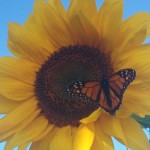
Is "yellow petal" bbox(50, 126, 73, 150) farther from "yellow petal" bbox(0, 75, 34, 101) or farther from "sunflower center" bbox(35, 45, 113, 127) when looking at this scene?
"yellow petal" bbox(0, 75, 34, 101)

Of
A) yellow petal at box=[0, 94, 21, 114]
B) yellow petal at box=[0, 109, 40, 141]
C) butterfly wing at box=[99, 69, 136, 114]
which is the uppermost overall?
yellow petal at box=[0, 94, 21, 114]

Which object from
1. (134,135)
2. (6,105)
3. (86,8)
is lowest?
(134,135)

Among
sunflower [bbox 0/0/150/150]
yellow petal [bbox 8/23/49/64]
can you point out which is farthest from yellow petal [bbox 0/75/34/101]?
yellow petal [bbox 8/23/49/64]

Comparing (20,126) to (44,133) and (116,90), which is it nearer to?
(44,133)

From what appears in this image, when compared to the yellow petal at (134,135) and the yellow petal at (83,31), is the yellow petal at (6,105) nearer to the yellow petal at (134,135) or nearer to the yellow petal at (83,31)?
the yellow petal at (83,31)

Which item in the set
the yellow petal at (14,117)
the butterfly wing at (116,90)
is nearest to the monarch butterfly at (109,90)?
the butterfly wing at (116,90)

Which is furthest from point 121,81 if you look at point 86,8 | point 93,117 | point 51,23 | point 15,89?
point 15,89

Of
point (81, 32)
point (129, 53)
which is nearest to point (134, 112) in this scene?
point (129, 53)
